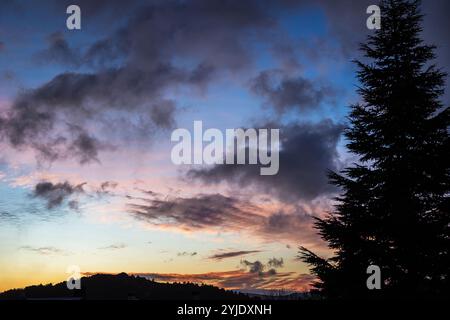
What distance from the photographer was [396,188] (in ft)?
60.5

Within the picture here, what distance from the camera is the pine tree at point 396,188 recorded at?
17.4 metres

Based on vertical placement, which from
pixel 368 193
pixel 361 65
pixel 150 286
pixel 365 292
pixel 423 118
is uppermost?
pixel 361 65

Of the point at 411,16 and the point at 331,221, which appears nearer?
the point at 331,221

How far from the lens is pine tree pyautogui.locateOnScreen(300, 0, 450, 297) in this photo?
17.4m

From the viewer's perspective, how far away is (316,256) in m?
19.2

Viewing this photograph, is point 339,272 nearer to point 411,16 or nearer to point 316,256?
point 316,256

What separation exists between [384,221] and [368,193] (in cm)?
144

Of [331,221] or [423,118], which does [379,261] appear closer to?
[331,221]

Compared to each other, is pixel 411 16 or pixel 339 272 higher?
pixel 411 16

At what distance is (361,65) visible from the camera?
21594 mm
